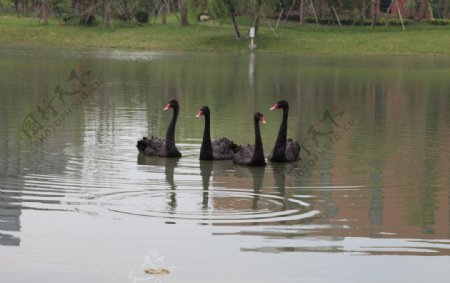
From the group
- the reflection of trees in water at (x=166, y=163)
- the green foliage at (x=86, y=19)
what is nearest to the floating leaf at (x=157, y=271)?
the reflection of trees in water at (x=166, y=163)

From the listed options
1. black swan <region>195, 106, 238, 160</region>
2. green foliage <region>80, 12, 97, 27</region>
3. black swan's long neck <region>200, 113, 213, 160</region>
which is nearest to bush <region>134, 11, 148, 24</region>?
green foliage <region>80, 12, 97, 27</region>

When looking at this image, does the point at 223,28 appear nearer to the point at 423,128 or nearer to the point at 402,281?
the point at 423,128

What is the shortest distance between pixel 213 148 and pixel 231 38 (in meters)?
46.4

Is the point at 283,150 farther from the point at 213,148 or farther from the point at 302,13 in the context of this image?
the point at 302,13

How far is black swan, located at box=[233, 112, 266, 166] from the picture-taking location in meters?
14.5

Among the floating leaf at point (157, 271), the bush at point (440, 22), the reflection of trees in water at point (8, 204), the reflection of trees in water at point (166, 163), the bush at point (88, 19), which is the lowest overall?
the reflection of trees in water at point (166, 163)

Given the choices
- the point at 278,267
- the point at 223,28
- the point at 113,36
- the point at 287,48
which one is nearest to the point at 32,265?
the point at 278,267

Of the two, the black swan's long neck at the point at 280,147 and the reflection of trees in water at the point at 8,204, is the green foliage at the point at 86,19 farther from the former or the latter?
the black swan's long neck at the point at 280,147

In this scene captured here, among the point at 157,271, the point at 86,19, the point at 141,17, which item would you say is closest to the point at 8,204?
the point at 157,271

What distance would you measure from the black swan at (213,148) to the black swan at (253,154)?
341 millimetres

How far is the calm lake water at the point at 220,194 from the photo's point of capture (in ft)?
28.3

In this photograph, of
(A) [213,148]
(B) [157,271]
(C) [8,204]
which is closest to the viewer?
(B) [157,271]

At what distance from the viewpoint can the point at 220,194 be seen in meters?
12.2

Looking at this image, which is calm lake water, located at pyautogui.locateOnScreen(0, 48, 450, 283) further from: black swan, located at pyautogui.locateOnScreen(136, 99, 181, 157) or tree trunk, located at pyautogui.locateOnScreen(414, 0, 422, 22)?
tree trunk, located at pyautogui.locateOnScreen(414, 0, 422, 22)
